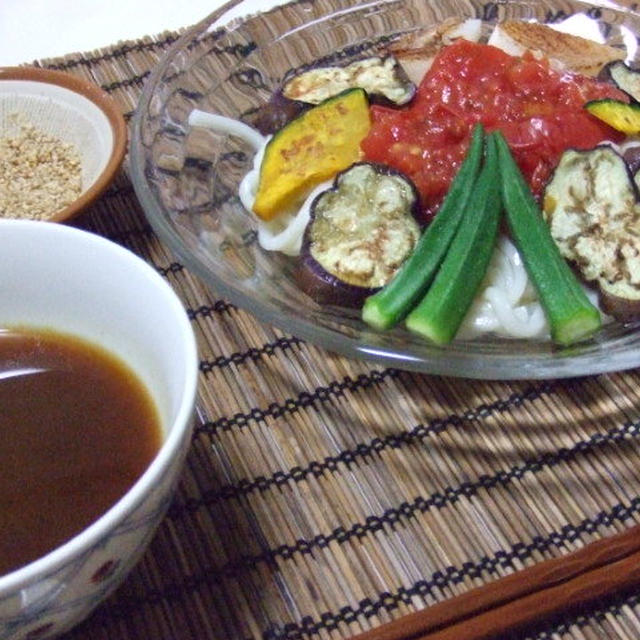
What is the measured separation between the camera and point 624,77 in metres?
1.86

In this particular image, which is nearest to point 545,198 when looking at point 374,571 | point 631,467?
point 631,467

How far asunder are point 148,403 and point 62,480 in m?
0.14

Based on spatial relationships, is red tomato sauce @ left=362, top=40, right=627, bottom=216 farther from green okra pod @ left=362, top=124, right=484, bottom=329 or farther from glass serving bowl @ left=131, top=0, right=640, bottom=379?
glass serving bowl @ left=131, top=0, right=640, bottom=379

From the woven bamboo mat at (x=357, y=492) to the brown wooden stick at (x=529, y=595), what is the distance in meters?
0.05

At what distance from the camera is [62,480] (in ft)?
3.45

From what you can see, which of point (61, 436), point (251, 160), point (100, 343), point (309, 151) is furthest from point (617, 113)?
point (61, 436)

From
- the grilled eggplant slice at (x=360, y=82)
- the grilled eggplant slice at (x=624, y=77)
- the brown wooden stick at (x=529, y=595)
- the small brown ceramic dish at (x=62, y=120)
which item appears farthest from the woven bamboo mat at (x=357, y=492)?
the grilled eggplant slice at (x=624, y=77)

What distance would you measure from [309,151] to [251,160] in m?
0.20

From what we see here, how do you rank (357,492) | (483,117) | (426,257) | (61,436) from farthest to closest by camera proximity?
(483,117)
(426,257)
(357,492)
(61,436)

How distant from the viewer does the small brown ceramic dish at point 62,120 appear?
1.73 metres

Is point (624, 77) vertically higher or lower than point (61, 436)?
lower

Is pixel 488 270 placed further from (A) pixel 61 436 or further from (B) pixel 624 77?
(A) pixel 61 436

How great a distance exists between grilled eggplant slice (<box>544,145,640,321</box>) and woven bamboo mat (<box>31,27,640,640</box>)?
0.16 m

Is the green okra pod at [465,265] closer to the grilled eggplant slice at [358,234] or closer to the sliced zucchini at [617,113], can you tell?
the grilled eggplant slice at [358,234]
